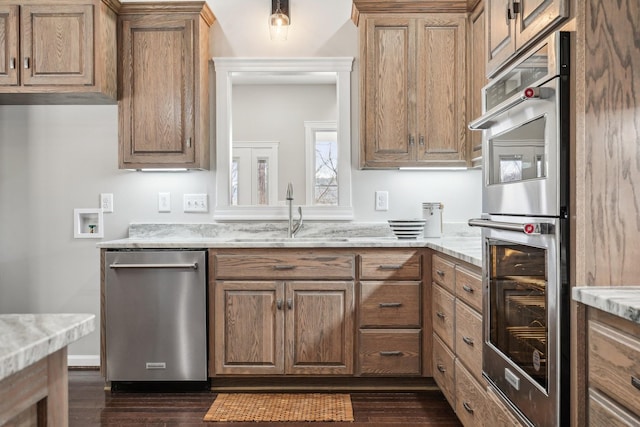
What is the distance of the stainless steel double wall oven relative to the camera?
4.39ft

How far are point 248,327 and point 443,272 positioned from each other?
1.13m

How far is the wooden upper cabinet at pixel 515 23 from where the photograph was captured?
1.42m

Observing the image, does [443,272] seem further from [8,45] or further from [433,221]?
[8,45]

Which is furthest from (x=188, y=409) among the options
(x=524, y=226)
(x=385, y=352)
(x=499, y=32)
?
(x=499, y=32)

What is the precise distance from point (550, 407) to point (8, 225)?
3.47 metres

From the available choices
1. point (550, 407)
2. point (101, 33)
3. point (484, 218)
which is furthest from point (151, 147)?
point (550, 407)

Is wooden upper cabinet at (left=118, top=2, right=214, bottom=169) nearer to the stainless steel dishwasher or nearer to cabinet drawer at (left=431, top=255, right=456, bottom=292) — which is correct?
the stainless steel dishwasher

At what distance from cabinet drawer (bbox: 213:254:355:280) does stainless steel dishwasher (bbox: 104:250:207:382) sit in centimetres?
15

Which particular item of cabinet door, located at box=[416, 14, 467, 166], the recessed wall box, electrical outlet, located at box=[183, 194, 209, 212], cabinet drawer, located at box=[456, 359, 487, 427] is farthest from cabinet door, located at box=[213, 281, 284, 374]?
cabinet door, located at box=[416, 14, 467, 166]

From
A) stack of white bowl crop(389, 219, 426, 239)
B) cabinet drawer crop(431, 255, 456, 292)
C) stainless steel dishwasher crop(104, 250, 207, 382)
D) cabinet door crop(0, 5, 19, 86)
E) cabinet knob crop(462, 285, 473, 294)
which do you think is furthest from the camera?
stack of white bowl crop(389, 219, 426, 239)

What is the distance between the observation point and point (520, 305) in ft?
5.35

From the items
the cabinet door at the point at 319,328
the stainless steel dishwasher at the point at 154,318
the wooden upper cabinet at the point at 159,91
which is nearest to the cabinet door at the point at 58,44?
the wooden upper cabinet at the point at 159,91

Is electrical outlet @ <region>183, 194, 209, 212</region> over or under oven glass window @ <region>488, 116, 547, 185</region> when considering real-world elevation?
under

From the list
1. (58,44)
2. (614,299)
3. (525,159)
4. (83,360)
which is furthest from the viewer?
(83,360)
